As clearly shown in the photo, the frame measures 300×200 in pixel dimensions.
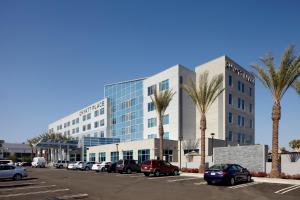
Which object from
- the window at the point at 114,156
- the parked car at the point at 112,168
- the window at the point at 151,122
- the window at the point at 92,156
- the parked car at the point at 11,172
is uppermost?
the window at the point at 151,122

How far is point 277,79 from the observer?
2962cm

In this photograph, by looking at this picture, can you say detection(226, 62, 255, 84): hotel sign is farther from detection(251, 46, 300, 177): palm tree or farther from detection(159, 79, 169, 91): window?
detection(251, 46, 300, 177): palm tree

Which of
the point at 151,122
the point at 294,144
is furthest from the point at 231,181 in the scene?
the point at 294,144

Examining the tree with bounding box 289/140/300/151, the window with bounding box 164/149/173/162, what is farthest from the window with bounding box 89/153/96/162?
the tree with bounding box 289/140/300/151

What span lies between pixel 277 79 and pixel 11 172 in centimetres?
2376

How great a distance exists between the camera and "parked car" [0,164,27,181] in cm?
2980

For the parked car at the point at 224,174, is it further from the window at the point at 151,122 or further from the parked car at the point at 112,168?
the window at the point at 151,122

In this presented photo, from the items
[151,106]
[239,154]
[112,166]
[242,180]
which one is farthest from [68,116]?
[242,180]

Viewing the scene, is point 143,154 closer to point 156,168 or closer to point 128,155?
point 128,155

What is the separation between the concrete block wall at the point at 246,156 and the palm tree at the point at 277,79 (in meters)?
3.79

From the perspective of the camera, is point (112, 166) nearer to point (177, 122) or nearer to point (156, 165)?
point (156, 165)

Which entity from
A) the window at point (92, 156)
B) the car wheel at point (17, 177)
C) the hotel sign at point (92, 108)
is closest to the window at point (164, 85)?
the window at point (92, 156)

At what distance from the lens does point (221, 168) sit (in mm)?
23938

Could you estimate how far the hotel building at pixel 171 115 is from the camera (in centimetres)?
5847
